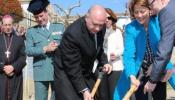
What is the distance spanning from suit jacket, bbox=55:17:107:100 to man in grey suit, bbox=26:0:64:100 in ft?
4.63

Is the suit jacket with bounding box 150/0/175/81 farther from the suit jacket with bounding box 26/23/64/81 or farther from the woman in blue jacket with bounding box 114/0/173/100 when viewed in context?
the suit jacket with bounding box 26/23/64/81

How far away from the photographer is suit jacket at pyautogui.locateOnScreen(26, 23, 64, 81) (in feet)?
25.2

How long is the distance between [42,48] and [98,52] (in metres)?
1.42

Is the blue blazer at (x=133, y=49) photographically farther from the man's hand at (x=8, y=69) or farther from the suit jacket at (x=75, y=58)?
the man's hand at (x=8, y=69)

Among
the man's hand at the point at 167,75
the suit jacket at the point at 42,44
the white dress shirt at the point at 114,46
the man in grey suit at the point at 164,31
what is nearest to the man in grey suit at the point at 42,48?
the suit jacket at the point at 42,44

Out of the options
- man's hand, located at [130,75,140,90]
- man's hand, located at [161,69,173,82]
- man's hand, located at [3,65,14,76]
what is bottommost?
man's hand, located at [3,65,14,76]

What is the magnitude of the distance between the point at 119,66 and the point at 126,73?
2.49 metres

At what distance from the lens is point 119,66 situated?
9.04 metres

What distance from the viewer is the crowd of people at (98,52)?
533cm

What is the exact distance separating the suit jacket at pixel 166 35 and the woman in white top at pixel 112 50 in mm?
3676

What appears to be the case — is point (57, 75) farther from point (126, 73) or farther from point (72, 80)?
point (126, 73)

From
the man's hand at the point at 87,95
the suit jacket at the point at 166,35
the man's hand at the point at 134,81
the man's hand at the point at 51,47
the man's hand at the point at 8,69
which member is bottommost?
the man's hand at the point at 8,69

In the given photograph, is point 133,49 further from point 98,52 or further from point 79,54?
point 79,54

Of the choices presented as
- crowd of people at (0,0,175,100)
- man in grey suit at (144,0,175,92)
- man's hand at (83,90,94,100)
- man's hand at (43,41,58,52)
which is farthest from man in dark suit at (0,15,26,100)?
man in grey suit at (144,0,175,92)
